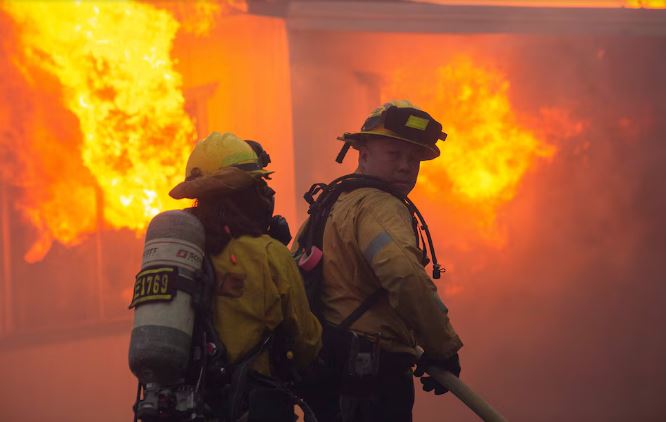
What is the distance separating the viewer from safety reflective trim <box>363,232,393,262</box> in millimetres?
3541

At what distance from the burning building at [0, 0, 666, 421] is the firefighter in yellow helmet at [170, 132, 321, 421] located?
13.9 feet

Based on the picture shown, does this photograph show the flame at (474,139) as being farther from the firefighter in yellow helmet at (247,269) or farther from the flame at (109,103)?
the firefighter in yellow helmet at (247,269)

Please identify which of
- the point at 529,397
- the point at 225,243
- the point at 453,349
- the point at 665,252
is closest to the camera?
the point at 225,243

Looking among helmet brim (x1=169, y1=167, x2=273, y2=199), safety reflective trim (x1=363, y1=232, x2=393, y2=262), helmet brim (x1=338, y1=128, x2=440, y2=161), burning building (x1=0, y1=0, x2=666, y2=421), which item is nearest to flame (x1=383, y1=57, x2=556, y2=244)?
burning building (x1=0, y1=0, x2=666, y2=421)

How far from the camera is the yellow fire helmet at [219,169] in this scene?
315 centimetres

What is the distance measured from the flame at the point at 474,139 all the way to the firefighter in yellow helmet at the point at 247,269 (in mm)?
5207

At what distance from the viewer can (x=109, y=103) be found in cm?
777

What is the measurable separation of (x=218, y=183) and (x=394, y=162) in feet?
3.63

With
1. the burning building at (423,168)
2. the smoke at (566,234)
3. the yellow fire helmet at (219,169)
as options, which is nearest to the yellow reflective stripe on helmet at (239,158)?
the yellow fire helmet at (219,169)

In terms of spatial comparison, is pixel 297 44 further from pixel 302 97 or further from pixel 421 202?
pixel 421 202

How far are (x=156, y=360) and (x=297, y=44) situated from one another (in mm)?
5298

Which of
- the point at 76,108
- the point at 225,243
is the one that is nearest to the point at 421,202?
the point at 76,108

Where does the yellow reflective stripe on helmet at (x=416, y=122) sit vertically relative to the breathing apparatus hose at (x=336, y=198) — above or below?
above

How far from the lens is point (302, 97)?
7.70 metres
